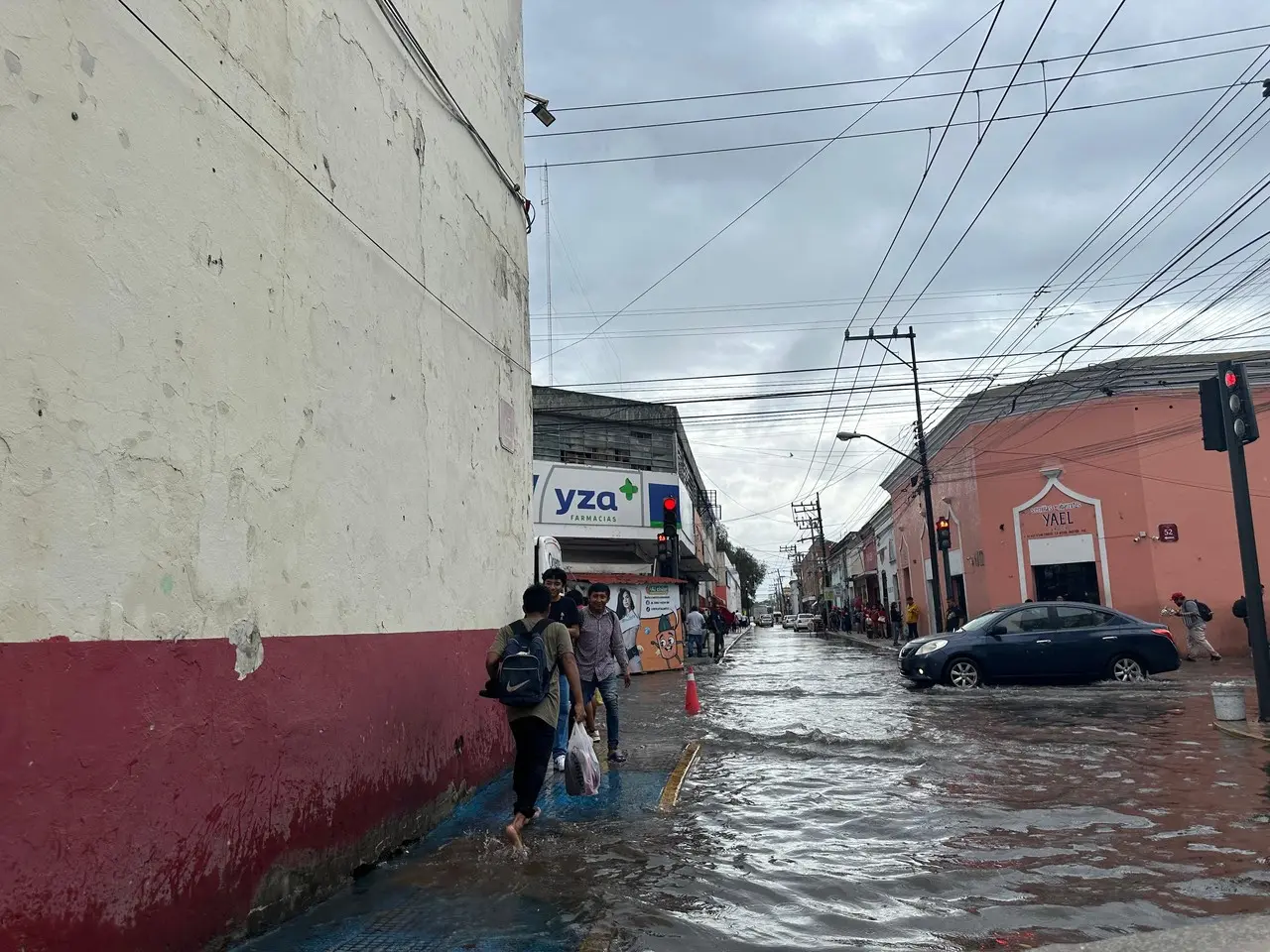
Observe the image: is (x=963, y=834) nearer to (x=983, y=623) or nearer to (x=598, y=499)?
(x=983, y=623)

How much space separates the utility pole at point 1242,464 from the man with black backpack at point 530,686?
7.48 m

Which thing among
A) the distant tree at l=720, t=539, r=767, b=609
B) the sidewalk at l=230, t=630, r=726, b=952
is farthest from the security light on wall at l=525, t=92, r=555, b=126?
the distant tree at l=720, t=539, r=767, b=609

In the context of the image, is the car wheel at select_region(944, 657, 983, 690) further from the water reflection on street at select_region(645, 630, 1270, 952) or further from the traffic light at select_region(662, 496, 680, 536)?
the traffic light at select_region(662, 496, 680, 536)

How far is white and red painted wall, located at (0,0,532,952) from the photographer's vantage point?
323 cm

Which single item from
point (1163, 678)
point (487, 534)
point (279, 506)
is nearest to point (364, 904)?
point (279, 506)

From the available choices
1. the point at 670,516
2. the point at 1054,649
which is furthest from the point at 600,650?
the point at 1054,649

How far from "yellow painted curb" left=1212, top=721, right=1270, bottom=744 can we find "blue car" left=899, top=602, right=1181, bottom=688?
498cm

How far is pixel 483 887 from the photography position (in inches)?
198

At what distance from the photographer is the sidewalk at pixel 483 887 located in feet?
14.0

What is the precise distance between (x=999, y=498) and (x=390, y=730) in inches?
956

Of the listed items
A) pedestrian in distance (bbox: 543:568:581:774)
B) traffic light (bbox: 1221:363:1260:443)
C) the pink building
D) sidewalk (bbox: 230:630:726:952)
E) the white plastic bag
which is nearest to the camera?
sidewalk (bbox: 230:630:726:952)

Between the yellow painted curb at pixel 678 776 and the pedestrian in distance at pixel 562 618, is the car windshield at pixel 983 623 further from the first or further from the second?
the pedestrian in distance at pixel 562 618

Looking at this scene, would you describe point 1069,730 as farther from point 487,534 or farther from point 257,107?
point 257,107

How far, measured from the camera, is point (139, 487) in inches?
147
